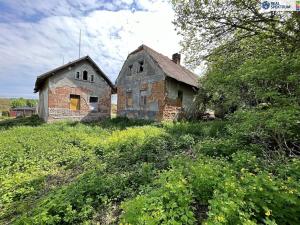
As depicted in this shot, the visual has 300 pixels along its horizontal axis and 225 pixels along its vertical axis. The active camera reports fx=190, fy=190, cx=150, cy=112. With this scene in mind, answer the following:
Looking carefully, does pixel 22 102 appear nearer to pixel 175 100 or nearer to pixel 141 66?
pixel 141 66

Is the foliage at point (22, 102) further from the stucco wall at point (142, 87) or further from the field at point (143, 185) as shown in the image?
the field at point (143, 185)

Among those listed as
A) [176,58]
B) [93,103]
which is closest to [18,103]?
[93,103]

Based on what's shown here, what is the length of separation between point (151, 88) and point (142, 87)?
122cm

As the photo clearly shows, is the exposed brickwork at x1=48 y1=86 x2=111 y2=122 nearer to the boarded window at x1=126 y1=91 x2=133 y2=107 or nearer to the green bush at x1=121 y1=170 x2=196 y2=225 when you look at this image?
the boarded window at x1=126 y1=91 x2=133 y2=107

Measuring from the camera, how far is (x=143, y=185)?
13.9 feet

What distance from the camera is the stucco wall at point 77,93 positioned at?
16.7m

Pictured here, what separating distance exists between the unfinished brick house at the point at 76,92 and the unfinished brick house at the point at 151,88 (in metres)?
1.89

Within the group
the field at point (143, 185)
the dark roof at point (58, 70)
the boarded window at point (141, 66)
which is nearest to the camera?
the field at point (143, 185)

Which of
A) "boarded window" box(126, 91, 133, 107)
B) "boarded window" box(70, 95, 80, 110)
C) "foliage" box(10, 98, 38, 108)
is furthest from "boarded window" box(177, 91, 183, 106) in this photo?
"foliage" box(10, 98, 38, 108)

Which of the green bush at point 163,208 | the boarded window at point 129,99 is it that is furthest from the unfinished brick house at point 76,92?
the green bush at point 163,208

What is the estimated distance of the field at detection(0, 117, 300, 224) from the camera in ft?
8.57

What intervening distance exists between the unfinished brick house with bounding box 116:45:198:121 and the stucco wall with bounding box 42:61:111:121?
1.79 m

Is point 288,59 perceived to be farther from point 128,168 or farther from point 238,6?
point 128,168

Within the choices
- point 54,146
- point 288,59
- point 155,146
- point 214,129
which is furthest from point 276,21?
point 54,146
